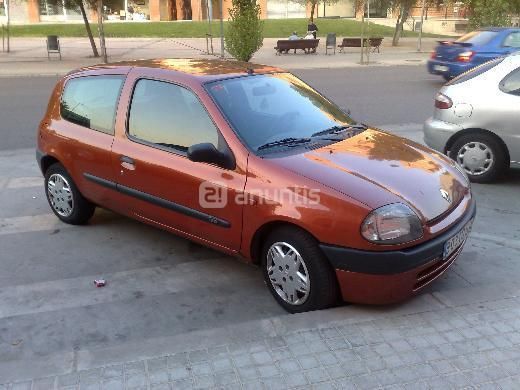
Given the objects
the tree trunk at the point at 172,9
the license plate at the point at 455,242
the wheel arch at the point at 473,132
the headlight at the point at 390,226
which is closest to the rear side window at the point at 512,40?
the wheel arch at the point at 473,132

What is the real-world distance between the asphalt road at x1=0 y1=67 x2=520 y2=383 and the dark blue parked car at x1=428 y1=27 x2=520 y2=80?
9112 millimetres

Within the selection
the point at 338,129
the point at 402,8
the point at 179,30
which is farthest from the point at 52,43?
the point at 338,129

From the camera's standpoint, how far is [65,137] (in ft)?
16.4

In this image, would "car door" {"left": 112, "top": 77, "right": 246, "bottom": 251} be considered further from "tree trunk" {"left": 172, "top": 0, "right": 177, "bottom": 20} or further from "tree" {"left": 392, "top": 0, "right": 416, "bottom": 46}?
"tree trunk" {"left": 172, "top": 0, "right": 177, "bottom": 20}

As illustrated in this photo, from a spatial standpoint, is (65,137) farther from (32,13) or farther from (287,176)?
(32,13)

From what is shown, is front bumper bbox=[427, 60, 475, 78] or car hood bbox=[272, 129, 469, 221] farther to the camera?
front bumper bbox=[427, 60, 475, 78]

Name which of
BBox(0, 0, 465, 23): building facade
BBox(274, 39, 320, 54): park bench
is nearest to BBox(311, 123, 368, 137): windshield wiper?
BBox(274, 39, 320, 54): park bench

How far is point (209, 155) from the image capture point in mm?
3668

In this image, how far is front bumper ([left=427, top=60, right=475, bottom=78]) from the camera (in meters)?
14.4

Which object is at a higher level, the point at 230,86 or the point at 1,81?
the point at 230,86

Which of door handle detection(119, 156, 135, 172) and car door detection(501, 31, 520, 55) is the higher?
car door detection(501, 31, 520, 55)

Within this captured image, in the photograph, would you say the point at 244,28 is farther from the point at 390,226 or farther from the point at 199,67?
the point at 390,226

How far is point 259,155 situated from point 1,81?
50.8 feet

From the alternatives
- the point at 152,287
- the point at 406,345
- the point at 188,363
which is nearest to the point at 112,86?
the point at 152,287
